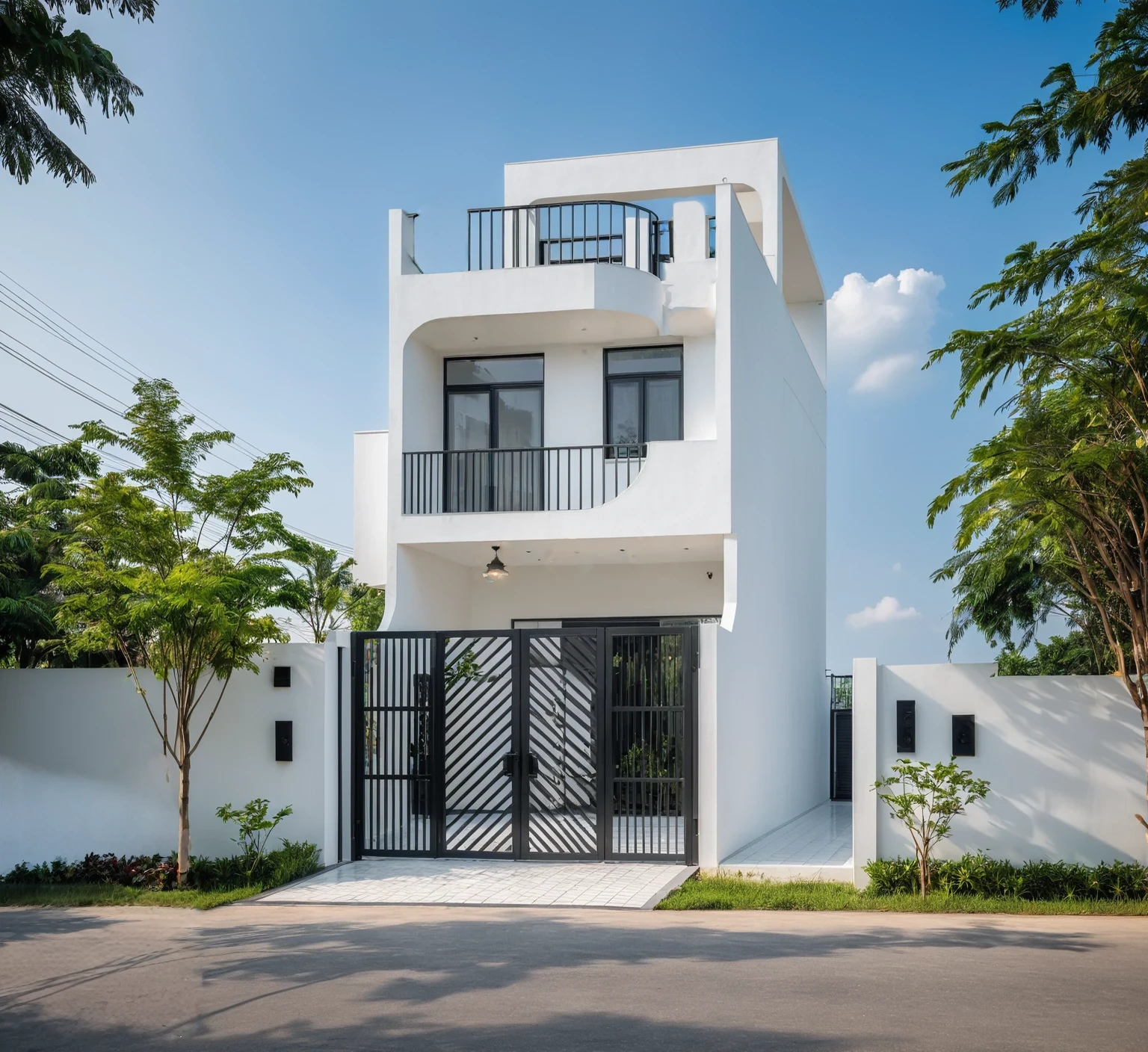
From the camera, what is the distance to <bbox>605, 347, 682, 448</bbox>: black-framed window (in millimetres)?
15602

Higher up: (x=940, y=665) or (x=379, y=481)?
(x=379, y=481)

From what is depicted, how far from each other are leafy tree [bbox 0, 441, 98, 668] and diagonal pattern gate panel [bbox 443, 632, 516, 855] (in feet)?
12.9

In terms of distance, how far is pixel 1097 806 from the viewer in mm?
9492

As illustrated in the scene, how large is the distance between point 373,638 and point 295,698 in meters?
1.06

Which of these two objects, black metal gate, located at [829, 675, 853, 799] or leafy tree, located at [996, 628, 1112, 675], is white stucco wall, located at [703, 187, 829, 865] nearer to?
black metal gate, located at [829, 675, 853, 799]

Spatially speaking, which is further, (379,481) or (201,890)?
(379,481)

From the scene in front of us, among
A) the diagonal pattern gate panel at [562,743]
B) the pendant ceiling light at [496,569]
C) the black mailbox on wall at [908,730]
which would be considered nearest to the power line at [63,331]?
the pendant ceiling light at [496,569]

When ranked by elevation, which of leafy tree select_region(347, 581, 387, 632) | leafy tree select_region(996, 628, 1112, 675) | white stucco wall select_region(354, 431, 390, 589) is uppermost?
white stucco wall select_region(354, 431, 390, 589)

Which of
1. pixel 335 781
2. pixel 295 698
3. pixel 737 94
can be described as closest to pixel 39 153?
pixel 295 698

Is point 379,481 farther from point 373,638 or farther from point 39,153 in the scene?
point 39,153

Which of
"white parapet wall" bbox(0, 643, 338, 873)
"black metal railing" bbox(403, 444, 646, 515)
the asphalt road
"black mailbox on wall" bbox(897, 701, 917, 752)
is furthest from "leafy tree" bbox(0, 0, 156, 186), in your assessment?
"black mailbox on wall" bbox(897, 701, 917, 752)

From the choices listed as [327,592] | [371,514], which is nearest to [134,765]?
[371,514]

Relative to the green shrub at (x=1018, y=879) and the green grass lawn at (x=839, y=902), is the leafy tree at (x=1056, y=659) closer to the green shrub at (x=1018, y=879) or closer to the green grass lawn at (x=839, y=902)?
the green shrub at (x=1018, y=879)

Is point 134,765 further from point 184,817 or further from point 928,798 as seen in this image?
point 928,798
